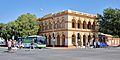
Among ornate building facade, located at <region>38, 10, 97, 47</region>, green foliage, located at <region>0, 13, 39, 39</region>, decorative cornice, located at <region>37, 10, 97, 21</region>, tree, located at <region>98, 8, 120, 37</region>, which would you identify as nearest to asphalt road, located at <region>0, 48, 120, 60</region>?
ornate building facade, located at <region>38, 10, 97, 47</region>

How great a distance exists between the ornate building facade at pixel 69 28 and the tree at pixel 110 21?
10.0 ft

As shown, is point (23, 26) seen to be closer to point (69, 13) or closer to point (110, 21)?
point (69, 13)

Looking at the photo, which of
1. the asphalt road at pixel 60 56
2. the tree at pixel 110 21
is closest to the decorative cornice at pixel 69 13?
the tree at pixel 110 21

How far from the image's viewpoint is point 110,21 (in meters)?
63.6

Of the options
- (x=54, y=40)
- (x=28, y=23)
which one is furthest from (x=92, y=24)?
(x=28, y=23)

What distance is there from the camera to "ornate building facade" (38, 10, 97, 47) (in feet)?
199

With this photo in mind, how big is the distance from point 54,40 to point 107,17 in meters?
14.3

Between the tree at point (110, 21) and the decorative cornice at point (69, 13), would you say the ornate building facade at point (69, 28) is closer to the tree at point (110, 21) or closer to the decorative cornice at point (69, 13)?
the decorative cornice at point (69, 13)

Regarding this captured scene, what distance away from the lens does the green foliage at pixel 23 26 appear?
219 feet

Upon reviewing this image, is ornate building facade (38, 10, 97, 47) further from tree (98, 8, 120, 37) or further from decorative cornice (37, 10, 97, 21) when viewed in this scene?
tree (98, 8, 120, 37)

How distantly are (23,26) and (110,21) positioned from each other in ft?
71.8

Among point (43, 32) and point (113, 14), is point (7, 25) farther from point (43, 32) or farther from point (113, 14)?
point (113, 14)

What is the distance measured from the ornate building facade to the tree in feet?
10.0

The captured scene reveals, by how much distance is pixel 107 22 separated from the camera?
64.1 m
